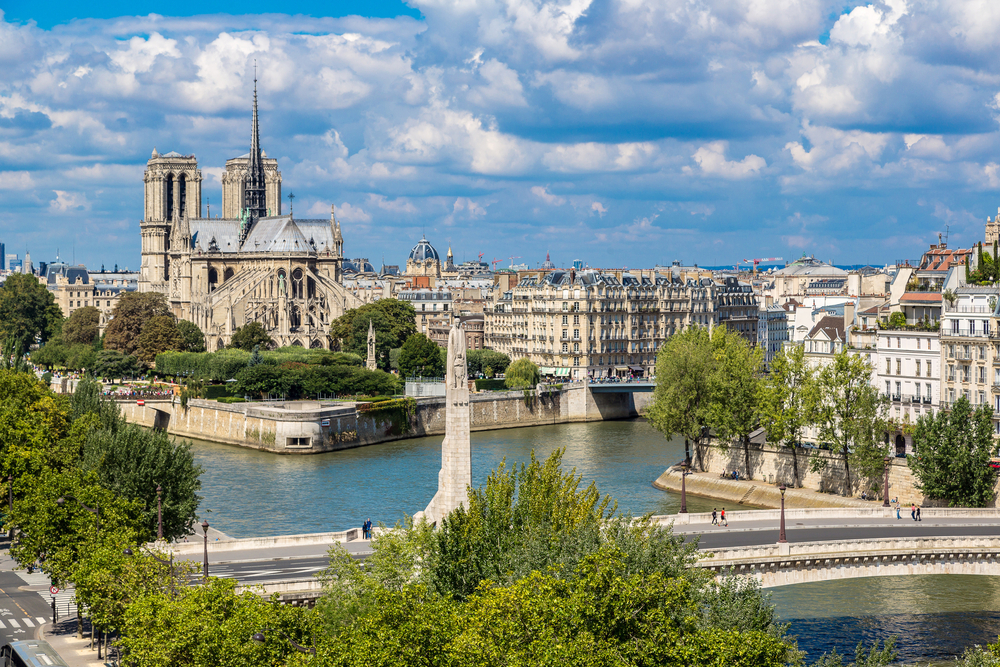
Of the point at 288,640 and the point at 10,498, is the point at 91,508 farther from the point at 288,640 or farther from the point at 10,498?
the point at 288,640

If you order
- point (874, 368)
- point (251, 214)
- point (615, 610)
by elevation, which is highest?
point (251, 214)

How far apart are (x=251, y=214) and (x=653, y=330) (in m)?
66.5

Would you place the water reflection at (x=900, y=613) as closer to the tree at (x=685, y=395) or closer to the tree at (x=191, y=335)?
the tree at (x=685, y=395)

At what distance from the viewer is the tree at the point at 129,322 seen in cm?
12012

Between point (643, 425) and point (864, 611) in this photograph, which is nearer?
point (864, 611)

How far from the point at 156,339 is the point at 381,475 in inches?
2126

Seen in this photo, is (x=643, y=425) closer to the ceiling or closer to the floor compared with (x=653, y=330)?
closer to the floor

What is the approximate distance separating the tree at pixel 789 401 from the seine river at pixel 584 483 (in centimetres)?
413

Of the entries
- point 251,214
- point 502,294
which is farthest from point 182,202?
point 502,294

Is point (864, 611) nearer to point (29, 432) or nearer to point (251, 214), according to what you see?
point (29, 432)

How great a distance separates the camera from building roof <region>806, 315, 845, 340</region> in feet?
225

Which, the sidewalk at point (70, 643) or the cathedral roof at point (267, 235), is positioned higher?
the cathedral roof at point (267, 235)

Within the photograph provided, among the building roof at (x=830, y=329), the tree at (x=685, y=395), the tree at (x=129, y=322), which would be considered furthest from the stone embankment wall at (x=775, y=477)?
the tree at (x=129, y=322)

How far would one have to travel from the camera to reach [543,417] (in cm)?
9488
